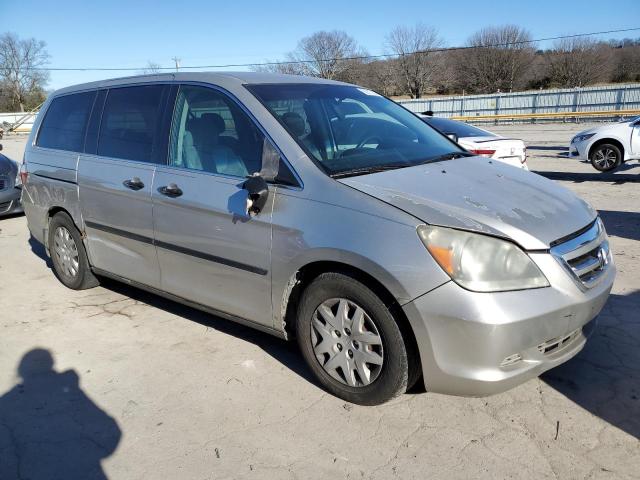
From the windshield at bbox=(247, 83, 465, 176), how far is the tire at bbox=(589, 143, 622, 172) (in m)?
9.39

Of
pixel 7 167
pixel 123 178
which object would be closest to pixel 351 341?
pixel 123 178

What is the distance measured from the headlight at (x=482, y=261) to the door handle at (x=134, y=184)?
2.17 meters

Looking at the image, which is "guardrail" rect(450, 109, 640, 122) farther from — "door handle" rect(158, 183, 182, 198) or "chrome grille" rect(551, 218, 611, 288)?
"door handle" rect(158, 183, 182, 198)

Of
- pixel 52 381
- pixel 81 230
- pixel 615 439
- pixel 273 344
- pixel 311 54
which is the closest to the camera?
pixel 615 439

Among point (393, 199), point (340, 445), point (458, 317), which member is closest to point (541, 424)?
point (458, 317)

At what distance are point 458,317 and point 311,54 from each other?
211 feet

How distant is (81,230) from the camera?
4.54 meters

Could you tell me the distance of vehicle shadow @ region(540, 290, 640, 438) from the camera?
285 centimetres

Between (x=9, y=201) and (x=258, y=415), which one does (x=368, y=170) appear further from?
(x=9, y=201)

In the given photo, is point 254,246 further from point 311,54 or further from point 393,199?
point 311,54

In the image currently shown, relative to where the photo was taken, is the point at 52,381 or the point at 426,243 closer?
the point at 426,243

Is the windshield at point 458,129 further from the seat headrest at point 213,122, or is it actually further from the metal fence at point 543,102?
the metal fence at point 543,102

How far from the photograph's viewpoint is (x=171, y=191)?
11.6 ft

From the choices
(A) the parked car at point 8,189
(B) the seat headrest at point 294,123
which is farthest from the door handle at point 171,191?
(A) the parked car at point 8,189
